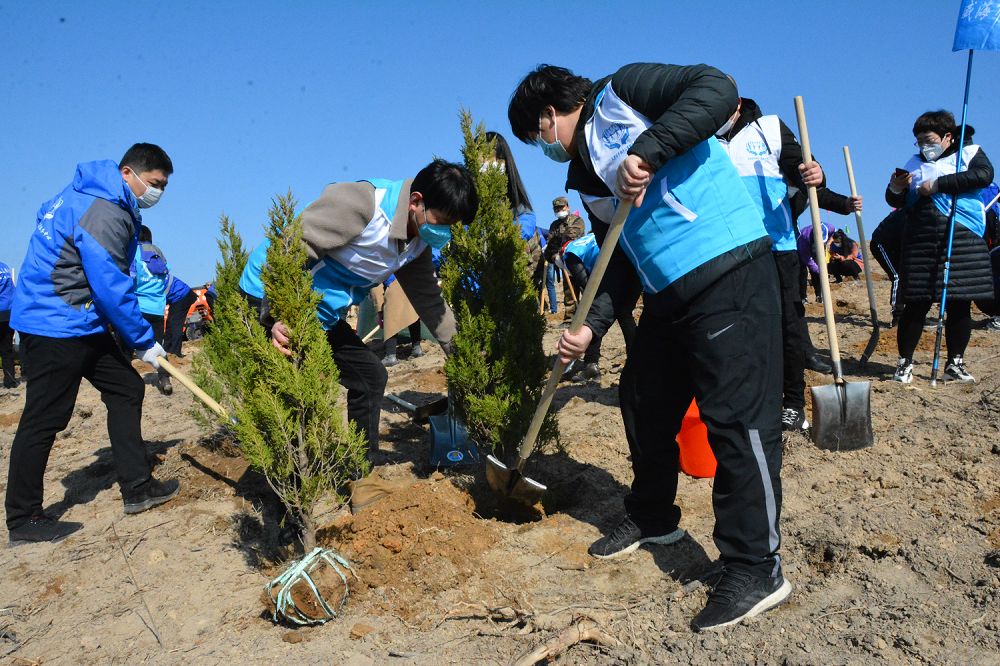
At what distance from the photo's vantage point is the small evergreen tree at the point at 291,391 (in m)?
3.20

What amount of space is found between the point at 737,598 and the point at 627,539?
0.75 meters

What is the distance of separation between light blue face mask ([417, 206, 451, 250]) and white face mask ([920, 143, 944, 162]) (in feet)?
14.0

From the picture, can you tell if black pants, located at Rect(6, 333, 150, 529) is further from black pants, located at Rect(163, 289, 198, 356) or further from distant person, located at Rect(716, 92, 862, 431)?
black pants, located at Rect(163, 289, 198, 356)

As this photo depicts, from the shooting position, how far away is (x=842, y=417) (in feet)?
13.7

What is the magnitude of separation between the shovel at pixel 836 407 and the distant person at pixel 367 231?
6.85 ft

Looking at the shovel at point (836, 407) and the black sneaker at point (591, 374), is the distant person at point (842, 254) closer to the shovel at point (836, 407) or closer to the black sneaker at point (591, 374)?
the black sneaker at point (591, 374)

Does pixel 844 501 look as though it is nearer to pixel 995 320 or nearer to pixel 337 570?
pixel 337 570

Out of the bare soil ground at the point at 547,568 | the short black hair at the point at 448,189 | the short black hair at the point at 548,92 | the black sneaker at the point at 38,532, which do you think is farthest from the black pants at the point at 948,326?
the black sneaker at the point at 38,532

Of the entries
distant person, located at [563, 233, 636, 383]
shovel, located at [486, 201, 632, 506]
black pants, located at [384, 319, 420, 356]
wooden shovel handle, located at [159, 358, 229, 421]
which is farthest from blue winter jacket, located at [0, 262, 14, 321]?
shovel, located at [486, 201, 632, 506]

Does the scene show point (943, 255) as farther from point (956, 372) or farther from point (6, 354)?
point (6, 354)

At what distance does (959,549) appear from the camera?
2977mm

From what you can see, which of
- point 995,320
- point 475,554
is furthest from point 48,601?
point 995,320

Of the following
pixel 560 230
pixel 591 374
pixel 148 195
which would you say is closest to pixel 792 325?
pixel 591 374

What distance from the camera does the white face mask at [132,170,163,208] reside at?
4.59 metres
